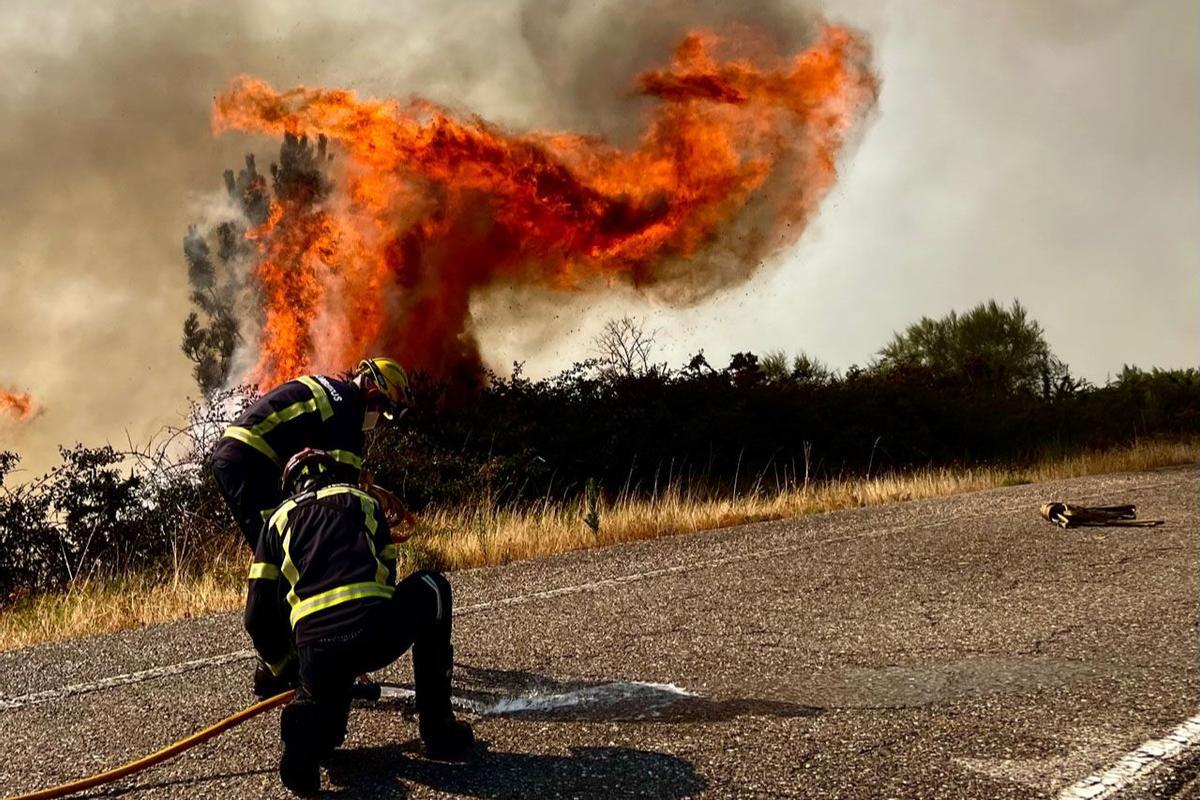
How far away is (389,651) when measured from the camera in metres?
3.85

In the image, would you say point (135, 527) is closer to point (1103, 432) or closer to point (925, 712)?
point (925, 712)

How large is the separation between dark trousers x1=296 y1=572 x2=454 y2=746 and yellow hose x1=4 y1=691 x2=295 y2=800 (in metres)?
0.75

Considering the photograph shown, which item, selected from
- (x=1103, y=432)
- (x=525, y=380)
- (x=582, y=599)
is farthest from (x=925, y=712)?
(x=1103, y=432)

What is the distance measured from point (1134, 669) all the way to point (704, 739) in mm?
2451

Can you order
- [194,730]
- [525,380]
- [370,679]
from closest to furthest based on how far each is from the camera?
[194,730] < [370,679] < [525,380]

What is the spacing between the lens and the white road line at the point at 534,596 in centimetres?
593

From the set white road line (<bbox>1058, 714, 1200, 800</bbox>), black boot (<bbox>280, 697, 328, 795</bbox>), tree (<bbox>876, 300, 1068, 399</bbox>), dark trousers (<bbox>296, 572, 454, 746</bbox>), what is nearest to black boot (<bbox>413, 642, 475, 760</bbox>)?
dark trousers (<bbox>296, 572, 454, 746</bbox>)

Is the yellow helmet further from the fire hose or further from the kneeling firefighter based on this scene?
the fire hose

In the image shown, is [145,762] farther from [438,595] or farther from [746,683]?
[746,683]

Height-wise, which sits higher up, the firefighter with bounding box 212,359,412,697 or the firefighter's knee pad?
the firefighter with bounding box 212,359,412,697

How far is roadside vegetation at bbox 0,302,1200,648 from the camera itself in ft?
35.6

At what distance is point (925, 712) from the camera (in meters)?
4.60

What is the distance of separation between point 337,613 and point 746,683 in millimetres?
2381

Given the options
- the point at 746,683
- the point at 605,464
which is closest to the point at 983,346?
the point at 605,464
